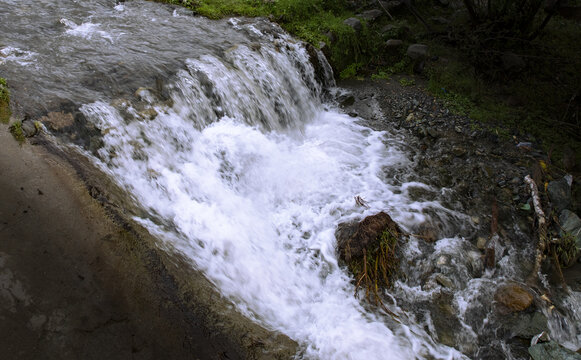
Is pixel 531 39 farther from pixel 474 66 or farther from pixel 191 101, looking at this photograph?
pixel 191 101

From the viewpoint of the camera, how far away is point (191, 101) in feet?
17.9

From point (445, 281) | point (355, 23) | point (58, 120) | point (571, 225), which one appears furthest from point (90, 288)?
point (355, 23)

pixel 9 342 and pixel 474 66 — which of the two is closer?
pixel 9 342

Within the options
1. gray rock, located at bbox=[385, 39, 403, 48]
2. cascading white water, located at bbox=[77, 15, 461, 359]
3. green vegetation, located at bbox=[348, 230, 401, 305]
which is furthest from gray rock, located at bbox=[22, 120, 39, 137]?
gray rock, located at bbox=[385, 39, 403, 48]

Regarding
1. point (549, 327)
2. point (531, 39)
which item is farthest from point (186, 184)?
point (531, 39)

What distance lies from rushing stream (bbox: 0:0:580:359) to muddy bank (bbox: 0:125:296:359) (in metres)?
0.38

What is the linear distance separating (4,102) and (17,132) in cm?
69

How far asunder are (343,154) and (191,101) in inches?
108

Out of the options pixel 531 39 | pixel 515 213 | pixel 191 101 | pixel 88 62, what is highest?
pixel 531 39

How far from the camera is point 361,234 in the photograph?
4285 millimetres

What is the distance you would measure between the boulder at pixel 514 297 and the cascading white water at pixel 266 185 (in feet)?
3.04

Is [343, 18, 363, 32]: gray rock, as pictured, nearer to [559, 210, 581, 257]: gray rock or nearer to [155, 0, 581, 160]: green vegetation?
[155, 0, 581, 160]: green vegetation

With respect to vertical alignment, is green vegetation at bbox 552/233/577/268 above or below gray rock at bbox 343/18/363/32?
below

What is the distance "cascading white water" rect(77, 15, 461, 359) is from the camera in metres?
3.54
